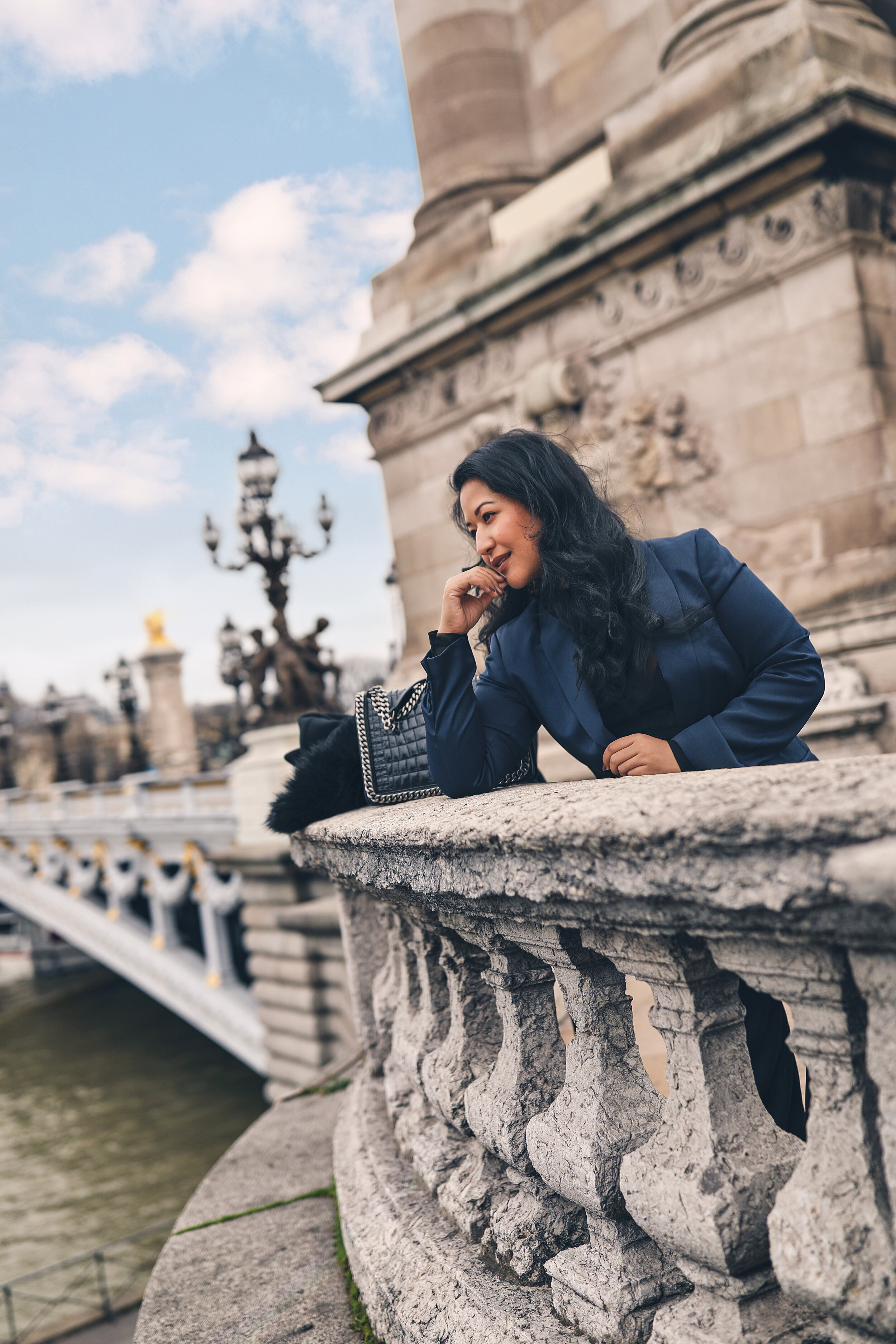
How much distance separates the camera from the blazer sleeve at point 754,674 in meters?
2.00

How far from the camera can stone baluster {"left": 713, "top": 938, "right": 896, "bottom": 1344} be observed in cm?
106

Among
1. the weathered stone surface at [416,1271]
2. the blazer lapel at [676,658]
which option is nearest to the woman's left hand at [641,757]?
the blazer lapel at [676,658]

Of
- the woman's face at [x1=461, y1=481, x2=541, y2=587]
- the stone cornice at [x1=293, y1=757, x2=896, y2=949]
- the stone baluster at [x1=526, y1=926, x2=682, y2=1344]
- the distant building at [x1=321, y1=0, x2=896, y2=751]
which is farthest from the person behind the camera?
the distant building at [x1=321, y1=0, x2=896, y2=751]

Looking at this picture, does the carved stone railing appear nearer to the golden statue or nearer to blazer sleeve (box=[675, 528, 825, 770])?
blazer sleeve (box=[675, 528, 825, 770])

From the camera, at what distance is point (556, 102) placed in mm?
8742

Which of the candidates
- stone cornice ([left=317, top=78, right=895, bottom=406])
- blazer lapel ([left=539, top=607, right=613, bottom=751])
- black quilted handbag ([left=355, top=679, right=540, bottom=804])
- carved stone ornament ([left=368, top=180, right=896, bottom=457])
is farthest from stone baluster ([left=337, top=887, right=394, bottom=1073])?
stone cornice ([left=317, top=78, right=895, bottom=406])

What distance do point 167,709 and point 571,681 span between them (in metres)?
37.0

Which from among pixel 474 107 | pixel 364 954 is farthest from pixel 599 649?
pixel 474 107

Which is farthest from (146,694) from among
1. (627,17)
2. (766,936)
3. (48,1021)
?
(766,936)

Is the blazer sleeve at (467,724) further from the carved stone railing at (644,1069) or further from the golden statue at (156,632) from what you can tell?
the golden statue at (156,632)

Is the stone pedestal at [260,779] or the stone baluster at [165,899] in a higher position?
the stone pedestal at [260,779]

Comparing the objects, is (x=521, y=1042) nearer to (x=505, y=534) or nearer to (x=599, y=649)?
(x=599, y=649)

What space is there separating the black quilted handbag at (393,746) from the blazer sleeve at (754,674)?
0.73m

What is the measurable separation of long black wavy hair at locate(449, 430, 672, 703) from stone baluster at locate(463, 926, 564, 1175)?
24.3 inches
